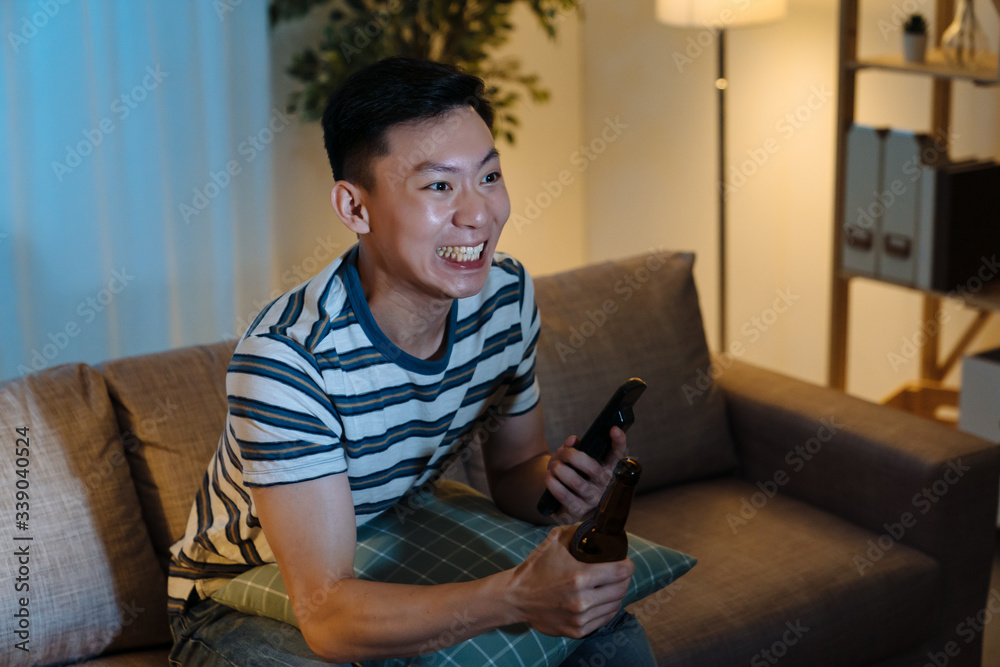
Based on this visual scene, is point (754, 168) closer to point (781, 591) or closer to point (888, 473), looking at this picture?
point (888, 473)

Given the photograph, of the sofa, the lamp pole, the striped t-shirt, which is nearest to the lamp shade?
the lamp pole

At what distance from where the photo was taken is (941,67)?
94.7 inches

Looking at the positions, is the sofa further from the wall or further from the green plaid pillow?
the wall

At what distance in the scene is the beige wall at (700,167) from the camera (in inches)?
123

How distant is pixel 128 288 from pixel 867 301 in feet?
7.14

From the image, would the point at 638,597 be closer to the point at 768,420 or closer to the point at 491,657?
the point at 491,657

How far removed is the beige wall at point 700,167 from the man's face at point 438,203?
192 centimetres

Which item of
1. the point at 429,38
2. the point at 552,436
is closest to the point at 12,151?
the point at 429,38

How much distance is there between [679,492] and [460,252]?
949 millimetres

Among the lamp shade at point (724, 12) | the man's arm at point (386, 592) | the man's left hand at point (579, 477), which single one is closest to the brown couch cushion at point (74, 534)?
the man's arm at point (386, 592)

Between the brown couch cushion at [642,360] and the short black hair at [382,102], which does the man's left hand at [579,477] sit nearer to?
the short black hair at [382,102]

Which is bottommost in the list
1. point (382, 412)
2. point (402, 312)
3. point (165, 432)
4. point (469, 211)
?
point (165, 432)

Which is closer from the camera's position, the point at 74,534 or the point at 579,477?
the point at 579,477

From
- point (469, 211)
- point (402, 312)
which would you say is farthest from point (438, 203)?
point (402, 312)
